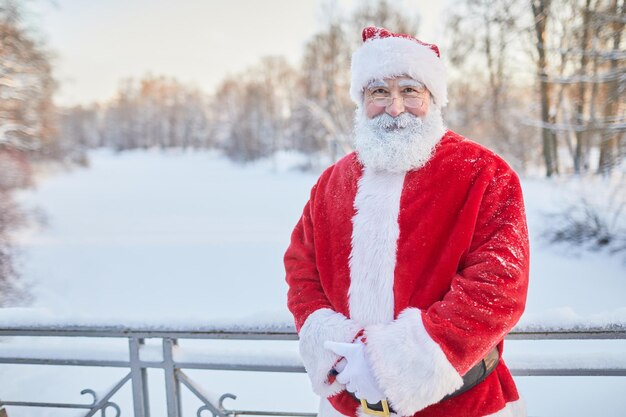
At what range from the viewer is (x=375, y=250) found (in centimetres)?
126

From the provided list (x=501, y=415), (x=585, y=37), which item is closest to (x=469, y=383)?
(x=501, y=415)

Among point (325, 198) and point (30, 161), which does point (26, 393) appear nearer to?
point (325, 198)

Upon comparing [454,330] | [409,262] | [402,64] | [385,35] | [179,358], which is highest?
[385,35]

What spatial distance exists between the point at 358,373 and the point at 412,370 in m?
0.14

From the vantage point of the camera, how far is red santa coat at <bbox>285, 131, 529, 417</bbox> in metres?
1.07

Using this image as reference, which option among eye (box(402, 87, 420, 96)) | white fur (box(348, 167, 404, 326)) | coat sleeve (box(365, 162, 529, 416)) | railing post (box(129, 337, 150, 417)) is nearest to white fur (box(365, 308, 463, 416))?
coat sleeve (box(365, 162, 529, 416))

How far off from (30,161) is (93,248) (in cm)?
284

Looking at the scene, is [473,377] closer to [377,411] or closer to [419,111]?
[377,411]

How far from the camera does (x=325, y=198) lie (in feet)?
4.80

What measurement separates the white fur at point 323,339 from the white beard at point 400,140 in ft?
1.63

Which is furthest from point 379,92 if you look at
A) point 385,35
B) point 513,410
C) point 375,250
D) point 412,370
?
point 513,410

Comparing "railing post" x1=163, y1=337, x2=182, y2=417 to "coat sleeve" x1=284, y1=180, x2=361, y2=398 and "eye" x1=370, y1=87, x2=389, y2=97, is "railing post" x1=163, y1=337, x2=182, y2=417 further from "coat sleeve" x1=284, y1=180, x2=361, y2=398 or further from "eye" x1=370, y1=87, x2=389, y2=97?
"eye" x1=370, y1=87, x2=389, y2=97

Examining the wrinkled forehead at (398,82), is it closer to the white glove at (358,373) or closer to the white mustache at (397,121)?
the white mustache at (397,121)

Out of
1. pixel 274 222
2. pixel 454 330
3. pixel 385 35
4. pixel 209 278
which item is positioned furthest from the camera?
pixel 274 222
